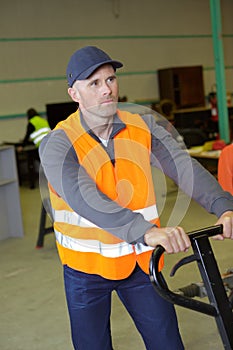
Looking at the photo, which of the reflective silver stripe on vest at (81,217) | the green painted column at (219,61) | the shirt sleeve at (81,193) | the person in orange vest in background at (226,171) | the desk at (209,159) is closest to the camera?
the shirt sleeve at (81,193)

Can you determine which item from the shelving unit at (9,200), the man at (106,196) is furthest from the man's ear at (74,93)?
the shelving unit at (9,200)

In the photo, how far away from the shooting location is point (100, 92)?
1.73 m

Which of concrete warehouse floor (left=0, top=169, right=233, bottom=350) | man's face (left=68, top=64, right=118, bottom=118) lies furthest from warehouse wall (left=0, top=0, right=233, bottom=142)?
man's face (left=68, top=64, right=118, bottom=118)

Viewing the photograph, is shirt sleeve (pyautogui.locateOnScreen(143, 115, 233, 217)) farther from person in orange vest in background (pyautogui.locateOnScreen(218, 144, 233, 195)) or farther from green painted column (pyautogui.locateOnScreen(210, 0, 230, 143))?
green painted column (pyautogui.locateOnScreen(210, 0, 230, 143))

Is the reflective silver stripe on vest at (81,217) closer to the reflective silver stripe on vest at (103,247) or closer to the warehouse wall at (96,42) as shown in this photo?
the reflective silver stripe on vest at (103,247)

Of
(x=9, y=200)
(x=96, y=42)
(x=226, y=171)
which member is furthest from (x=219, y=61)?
(x=226, y=171)

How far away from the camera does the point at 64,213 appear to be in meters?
1.90

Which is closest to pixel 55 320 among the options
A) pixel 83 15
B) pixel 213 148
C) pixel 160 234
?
pixel 160 234

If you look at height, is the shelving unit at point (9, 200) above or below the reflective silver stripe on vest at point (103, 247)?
below

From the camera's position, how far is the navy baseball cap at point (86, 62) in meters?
1.72

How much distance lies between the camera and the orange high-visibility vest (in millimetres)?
1788

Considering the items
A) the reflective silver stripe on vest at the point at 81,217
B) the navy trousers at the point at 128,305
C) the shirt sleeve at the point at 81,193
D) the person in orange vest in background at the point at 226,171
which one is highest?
the shirt sleeve at the point at 81,193

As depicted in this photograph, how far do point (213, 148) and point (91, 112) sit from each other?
16.4 feet

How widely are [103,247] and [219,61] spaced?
707 cm
